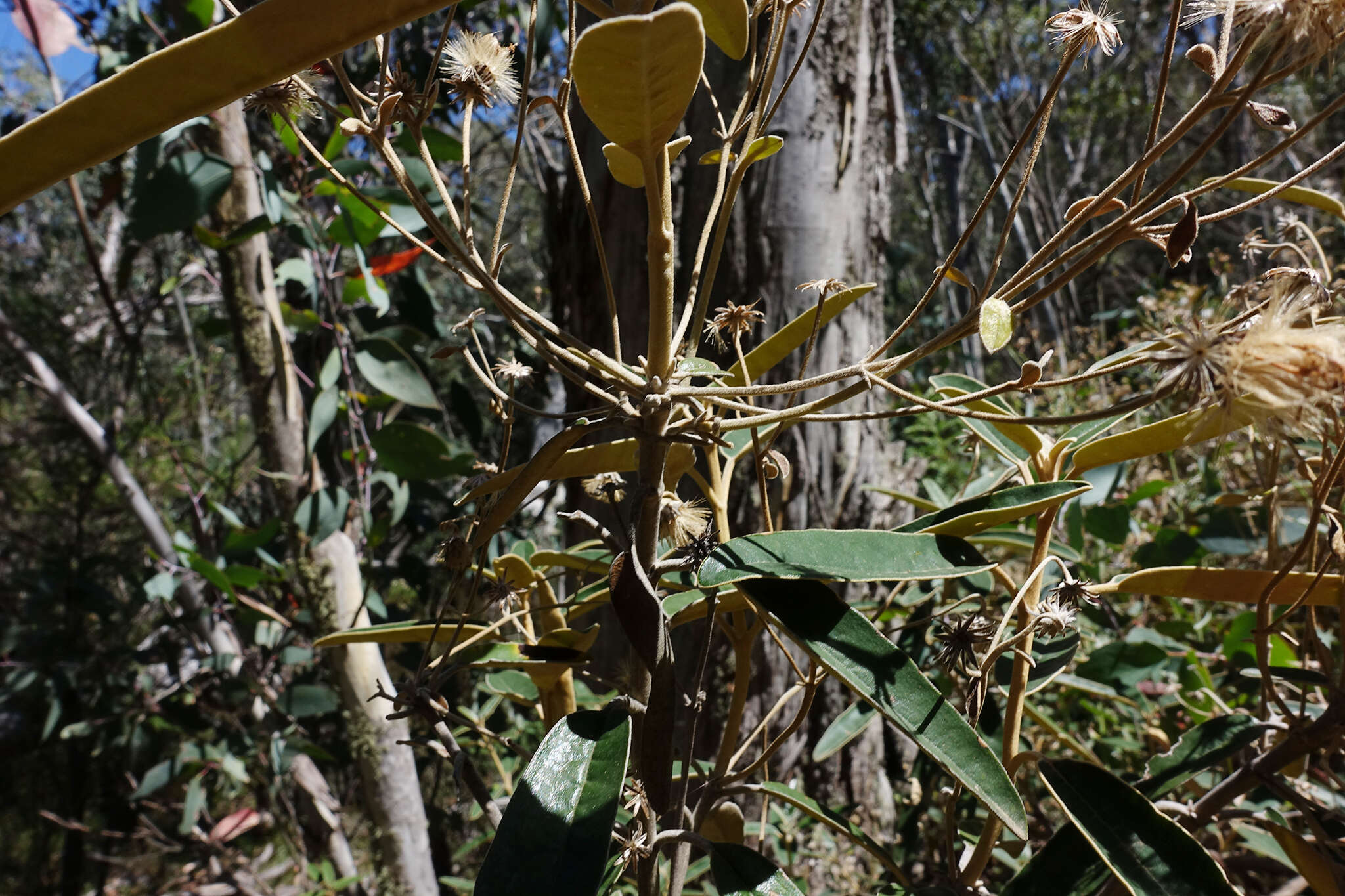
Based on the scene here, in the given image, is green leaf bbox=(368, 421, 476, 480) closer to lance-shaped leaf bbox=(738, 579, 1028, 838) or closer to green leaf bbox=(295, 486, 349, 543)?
green leaf bbox=(295, 486, 349, 543)

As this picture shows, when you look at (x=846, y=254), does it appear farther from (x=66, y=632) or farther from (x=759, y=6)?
(x=66, y=632)

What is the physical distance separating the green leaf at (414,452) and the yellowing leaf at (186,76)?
0.51 m

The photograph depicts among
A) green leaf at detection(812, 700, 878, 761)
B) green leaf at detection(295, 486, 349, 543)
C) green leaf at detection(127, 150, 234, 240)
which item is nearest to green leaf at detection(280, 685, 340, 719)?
green leaf at detection(295, 486, 349, 543)

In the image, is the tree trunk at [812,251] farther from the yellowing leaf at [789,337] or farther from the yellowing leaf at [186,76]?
the yellowing leaf at [186,76]

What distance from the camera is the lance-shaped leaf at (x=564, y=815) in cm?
25

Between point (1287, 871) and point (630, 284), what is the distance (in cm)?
85

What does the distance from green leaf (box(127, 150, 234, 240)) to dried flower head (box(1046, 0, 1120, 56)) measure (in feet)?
2.50

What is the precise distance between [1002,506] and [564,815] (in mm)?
218

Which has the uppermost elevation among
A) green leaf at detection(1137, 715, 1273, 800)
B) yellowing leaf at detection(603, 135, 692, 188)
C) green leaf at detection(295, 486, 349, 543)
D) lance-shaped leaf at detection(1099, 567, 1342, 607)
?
yellowing leaf at detection(603, 135, 692, 188)

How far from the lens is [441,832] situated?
3.99 feet

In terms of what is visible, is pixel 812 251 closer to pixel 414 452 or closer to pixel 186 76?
pixel 414 452

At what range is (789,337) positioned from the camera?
441mm

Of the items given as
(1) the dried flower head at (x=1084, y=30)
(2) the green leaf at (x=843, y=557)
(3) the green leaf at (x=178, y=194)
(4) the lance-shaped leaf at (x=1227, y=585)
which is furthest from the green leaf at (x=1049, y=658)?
(3) the green leaf at (x=178, y=194)

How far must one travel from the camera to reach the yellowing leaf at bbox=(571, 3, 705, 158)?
211mm
